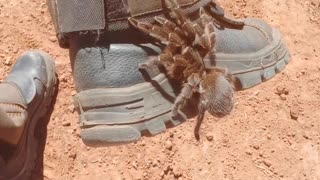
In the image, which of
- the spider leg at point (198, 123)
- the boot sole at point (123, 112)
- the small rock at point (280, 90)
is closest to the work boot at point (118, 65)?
the boot sole at point (123, 112)

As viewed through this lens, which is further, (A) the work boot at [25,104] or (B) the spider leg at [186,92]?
(A) the work boot at [25,104]

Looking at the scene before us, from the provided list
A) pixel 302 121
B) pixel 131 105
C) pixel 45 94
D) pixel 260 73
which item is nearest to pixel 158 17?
pixel 131 105

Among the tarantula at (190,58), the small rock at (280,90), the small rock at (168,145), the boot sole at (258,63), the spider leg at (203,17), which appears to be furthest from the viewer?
the small rock at (280,90)

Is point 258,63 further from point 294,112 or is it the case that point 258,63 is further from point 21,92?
point 21,92

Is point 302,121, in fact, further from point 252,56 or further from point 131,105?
point 131,105

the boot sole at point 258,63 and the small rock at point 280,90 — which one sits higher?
the boot sole at point 258,63

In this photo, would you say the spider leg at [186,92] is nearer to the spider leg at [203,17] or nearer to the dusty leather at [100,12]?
the spider leg at [203,17]

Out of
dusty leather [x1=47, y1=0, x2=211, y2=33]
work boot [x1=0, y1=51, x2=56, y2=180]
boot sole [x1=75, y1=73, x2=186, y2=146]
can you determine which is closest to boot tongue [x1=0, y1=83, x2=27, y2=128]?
work boot [x1=0, y1=51, x2=56, y2=180]
